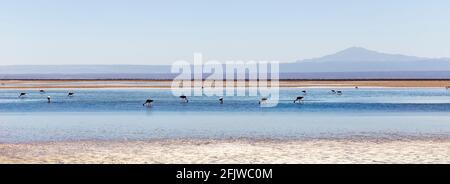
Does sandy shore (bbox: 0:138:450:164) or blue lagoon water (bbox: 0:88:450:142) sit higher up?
sandy shore (bbox: 0:138:450:164)

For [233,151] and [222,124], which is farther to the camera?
[222,124]

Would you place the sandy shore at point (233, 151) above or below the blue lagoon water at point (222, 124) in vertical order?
above

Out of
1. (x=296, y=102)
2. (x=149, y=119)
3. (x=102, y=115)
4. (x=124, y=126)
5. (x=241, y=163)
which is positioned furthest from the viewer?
(x=296, y=102)

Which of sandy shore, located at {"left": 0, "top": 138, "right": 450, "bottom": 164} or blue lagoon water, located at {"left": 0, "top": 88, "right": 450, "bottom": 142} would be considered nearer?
sandy shore, located at {"left": 0, "top": 138, "right": 450, "bottom": 164}

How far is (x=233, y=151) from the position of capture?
17.5 m

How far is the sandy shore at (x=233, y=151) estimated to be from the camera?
15.7 m

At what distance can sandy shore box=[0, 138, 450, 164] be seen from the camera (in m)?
15.7

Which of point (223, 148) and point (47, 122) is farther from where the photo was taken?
point (47, 122)

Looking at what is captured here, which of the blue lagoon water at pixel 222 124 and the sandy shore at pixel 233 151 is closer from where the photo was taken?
the sandy shore at pixel 233 151

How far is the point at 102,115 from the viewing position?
3266 cm
